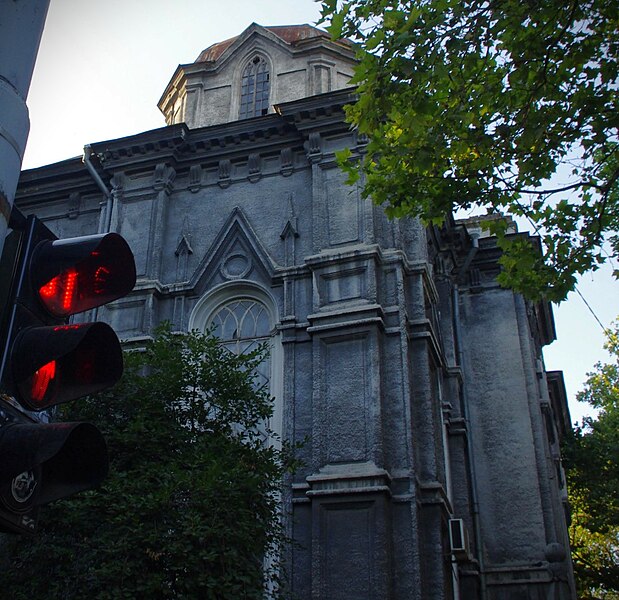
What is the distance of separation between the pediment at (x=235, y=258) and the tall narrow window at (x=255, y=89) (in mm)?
3928

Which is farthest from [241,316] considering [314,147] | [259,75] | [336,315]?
[259,75]

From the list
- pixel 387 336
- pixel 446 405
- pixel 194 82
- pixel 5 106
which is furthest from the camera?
pixel 194 82

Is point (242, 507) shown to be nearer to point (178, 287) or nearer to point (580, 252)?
point (580, 252)

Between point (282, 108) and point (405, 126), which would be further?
point (282, 108)

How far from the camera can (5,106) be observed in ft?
10.4

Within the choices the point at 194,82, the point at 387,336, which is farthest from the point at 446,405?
the point at 194,82

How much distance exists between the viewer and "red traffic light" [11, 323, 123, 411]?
135 inches

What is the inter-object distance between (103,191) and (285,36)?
6686 mm

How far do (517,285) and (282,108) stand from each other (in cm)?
765

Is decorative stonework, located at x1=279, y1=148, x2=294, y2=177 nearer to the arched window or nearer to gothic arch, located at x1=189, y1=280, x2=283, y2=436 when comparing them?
gothic arch, located at x1=189, y1=280, x2=283, y2=436

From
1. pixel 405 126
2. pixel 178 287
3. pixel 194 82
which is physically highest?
pixel 194 82

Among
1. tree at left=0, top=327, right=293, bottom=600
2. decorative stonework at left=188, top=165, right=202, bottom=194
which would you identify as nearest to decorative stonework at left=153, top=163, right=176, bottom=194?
decorative stonework at left=188, top=165, right=202, bottom=194

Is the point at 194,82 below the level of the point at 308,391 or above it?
above

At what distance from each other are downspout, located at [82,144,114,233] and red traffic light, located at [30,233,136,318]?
1390 centimetres
